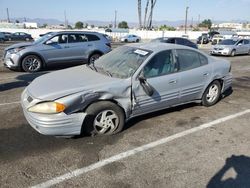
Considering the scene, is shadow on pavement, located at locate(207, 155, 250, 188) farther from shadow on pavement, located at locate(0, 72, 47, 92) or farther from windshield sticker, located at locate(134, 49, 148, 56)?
shadow on pavement, located at locate(0, 72, 47, 92)

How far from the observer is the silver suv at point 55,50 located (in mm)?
10047

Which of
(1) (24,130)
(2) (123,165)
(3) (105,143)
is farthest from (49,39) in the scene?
(2) (123,165)

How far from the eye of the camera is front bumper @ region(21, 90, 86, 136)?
3977 mm

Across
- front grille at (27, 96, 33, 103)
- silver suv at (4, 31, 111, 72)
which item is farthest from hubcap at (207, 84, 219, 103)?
silver suv at (4, 31, 111, 72)

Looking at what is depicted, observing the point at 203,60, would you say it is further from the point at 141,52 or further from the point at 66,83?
the point at 66,83

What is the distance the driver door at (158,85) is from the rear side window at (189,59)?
19 centimetres

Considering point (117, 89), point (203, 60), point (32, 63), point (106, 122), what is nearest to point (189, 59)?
point (203, 60)

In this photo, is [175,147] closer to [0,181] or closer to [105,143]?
[105,143]

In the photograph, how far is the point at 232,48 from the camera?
1922 cm

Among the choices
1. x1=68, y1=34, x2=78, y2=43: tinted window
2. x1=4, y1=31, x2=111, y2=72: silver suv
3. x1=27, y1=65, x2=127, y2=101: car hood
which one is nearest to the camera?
x1=27, y1=65, x2=127, y2=101: car hood

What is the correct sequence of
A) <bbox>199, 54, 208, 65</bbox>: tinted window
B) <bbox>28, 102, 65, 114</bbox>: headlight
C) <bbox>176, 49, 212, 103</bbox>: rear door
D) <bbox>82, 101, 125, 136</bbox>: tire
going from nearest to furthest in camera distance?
<bbox>28, 102, 65, 114</bbox>: headlight → <bbox>82, 101, 125, 136</bbox>: tire → <bbox>176, 49, 212, 103</bbox>: rear door → <bbox>199, 54, 208, 65</bbox>: tinted window

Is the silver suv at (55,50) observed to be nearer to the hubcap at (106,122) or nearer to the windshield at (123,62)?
the windshield at (123,62)

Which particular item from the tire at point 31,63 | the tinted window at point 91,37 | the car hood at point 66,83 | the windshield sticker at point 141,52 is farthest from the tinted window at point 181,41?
the car hood at point 66,83

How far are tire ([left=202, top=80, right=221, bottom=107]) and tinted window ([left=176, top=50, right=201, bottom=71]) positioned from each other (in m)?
0.69
